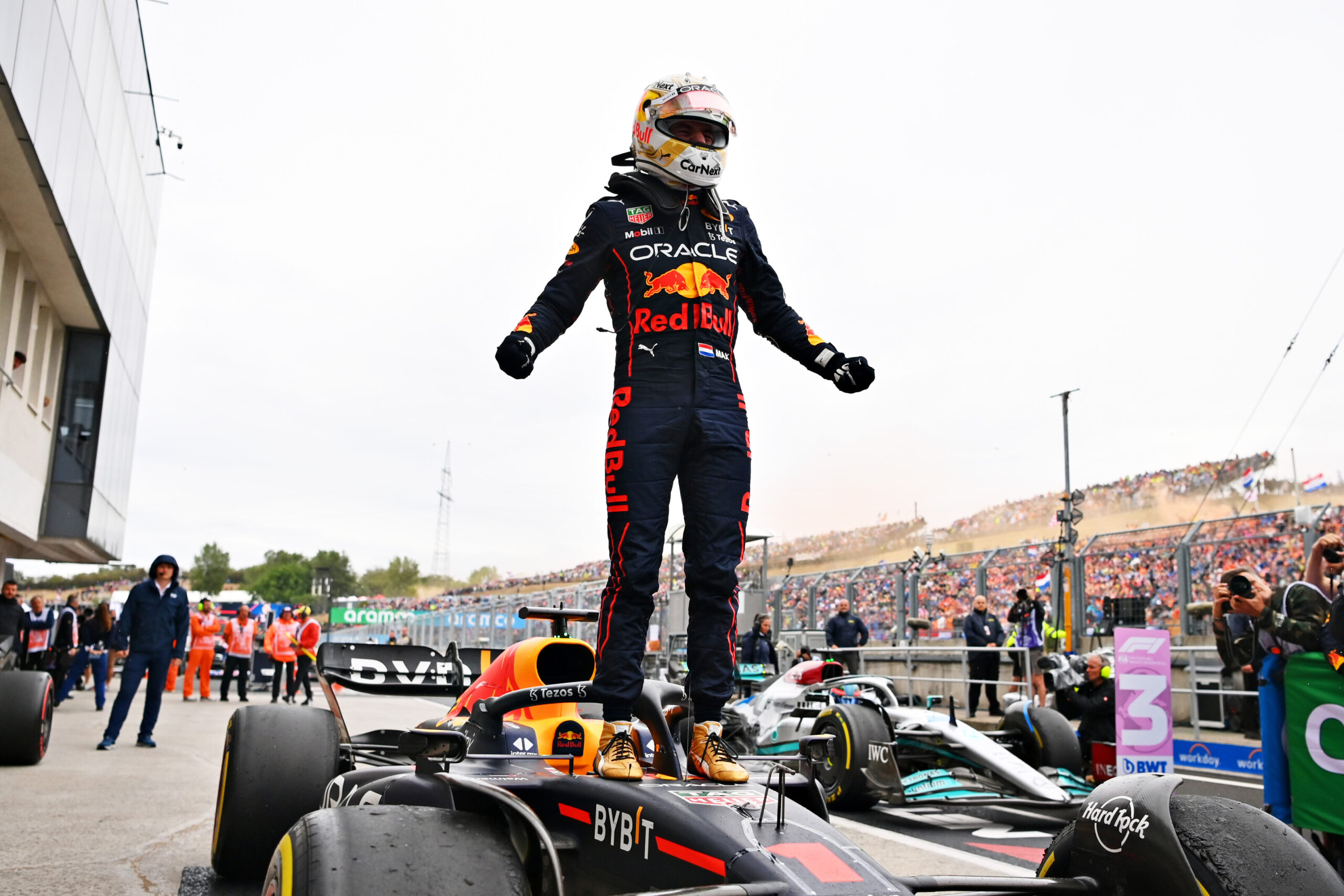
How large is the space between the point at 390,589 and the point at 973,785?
122350 millimetres

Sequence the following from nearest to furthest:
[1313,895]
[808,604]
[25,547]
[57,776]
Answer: [1313,895] → [57,776] → [808,604] → [25,547]

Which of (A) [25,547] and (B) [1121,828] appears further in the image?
(A) [25,547]

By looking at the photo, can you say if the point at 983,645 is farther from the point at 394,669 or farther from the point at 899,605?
the point at 394,669

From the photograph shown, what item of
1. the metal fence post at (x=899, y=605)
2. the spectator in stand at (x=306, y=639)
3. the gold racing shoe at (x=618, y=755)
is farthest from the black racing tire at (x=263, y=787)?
the metal fence post at (x=899, y=605)

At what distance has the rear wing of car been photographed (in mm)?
5625

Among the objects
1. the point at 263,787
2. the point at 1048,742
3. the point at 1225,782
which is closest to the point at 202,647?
the point at 1048,742

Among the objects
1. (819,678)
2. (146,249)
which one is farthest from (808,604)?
(146,249)

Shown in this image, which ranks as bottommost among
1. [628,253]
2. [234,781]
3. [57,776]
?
[57,776]

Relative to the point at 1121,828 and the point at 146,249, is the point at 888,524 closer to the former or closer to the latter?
the point at 146,249

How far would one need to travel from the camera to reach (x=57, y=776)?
7785 millimetres

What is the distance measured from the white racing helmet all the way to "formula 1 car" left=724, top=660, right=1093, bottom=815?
4.31 metres

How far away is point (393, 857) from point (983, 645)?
12.6m

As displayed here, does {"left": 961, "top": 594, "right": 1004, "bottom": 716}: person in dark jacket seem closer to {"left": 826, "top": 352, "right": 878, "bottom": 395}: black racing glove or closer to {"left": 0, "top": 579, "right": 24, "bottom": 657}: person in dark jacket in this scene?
{"left": 826, "top": 352, "right": 878, "bottom": 395}: black racing glove

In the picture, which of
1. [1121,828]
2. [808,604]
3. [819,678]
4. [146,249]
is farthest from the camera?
[146,249]
